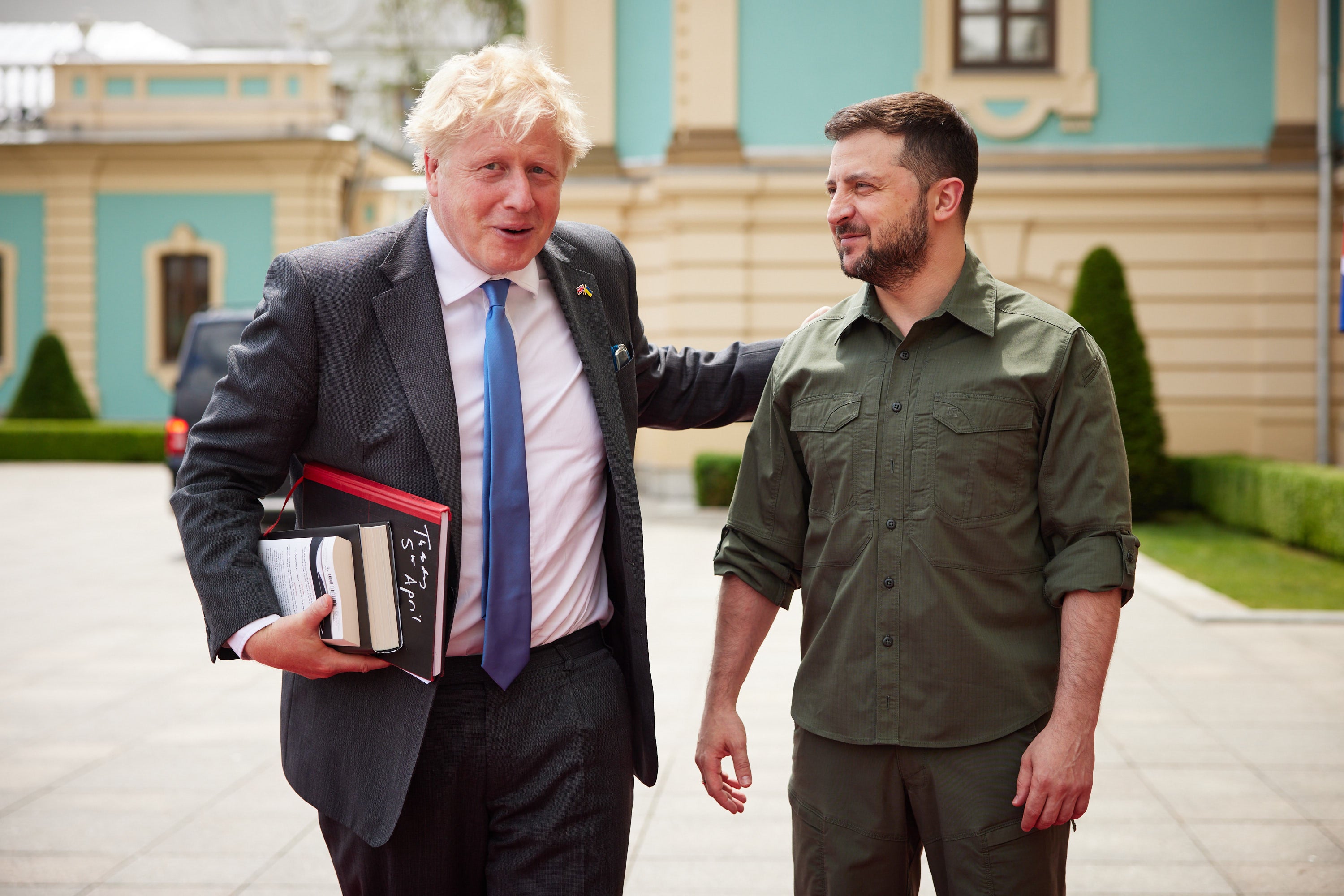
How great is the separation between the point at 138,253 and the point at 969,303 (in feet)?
84.9

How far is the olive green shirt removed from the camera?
2350 millimetres

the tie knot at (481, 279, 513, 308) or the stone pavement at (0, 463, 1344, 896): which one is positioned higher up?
the tie knot at (481, 279, 513, 308)

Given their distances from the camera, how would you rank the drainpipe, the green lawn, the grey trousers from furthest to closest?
the drainpipe
the green lawn
the grey trousers

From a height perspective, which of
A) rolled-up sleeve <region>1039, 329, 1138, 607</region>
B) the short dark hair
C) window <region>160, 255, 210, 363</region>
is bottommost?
rolled-up sleeve <region>1039, 329, 1138, 607</region>

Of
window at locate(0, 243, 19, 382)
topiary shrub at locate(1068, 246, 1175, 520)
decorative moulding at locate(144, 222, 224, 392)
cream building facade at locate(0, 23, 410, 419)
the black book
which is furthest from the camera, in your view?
window at locate(0, 243, 19, 382)

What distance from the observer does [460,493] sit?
2365 millimetres

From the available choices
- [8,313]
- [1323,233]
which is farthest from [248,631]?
[8,313]

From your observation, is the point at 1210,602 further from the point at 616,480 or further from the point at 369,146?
the point at 369,146

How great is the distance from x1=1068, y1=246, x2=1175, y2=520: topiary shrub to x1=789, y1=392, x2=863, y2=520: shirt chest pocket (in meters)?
11.6

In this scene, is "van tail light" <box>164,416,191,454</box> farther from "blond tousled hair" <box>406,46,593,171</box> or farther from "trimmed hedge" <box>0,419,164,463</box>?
"trimmed hedge" <box>0,419,164,463</box>

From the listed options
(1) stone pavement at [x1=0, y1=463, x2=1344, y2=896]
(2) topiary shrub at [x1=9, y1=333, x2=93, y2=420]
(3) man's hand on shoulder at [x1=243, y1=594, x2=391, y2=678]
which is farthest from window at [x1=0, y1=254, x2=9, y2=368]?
(3) man's hand on shoulder at [x1=243, y1=594, x2=391, y2=678]

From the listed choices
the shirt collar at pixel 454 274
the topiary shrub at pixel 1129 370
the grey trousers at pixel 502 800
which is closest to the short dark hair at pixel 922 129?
the shirt collar at pixel 454 274

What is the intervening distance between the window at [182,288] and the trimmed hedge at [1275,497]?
756 inches

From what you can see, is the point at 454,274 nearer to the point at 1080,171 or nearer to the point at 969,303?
the point at 969,303
